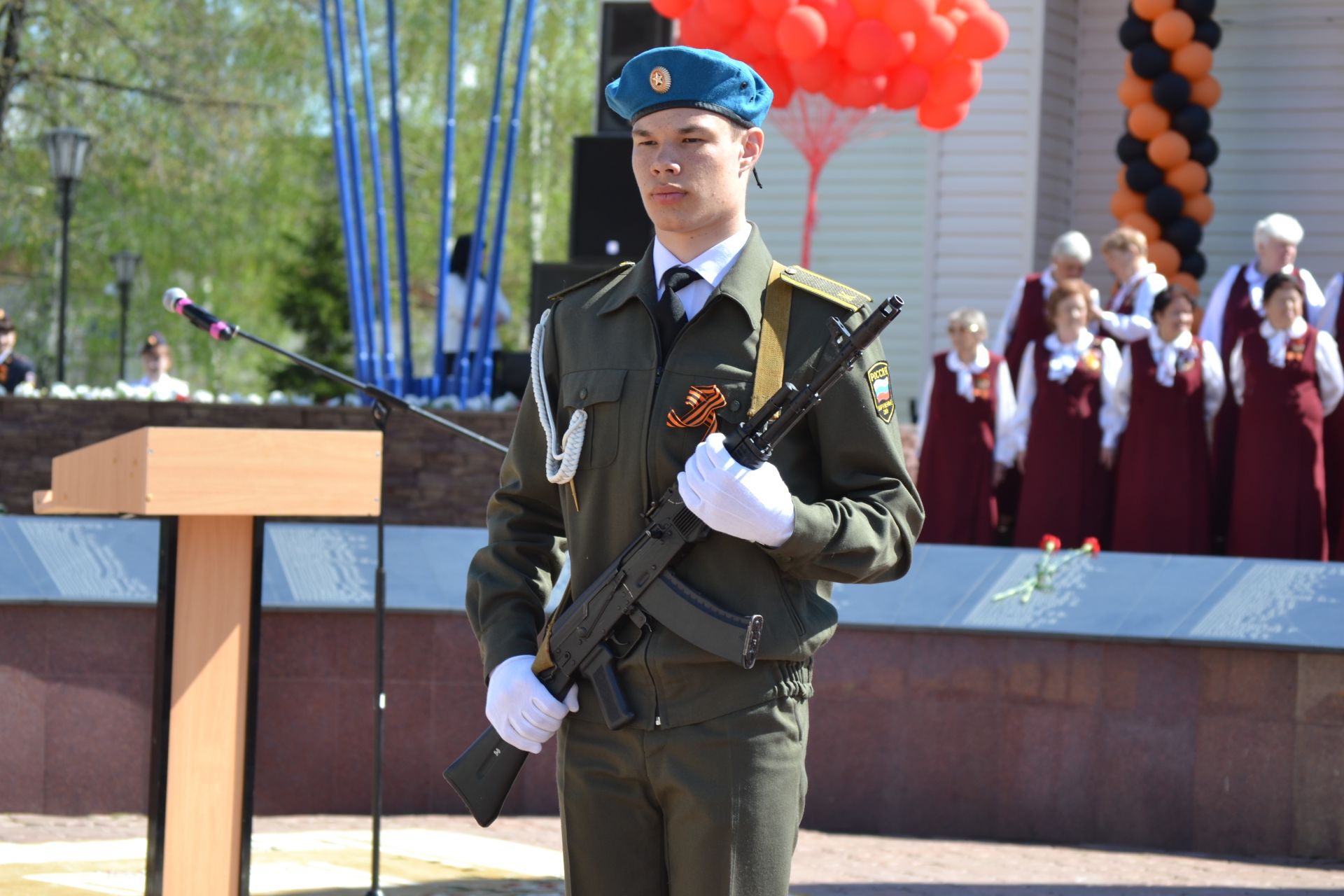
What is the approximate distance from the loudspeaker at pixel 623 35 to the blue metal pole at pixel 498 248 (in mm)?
1634

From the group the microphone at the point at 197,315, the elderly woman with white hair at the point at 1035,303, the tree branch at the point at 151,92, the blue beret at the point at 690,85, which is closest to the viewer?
the blue beret at the point at 690,85

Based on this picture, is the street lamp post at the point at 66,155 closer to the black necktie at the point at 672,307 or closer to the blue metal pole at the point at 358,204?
the blue metal pole at the point at 358,204

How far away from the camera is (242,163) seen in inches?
883

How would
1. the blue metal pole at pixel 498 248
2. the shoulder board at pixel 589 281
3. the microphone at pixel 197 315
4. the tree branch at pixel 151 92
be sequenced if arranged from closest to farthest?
the shoulder board at pixel 589 281
the microphone at pixel 197 315
the blue metal pole at pixel 498 248
the tree branch at pixel 151 92

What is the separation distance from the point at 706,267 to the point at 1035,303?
19.8ft

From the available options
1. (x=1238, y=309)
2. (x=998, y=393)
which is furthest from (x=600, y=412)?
(x=1238, y=309)

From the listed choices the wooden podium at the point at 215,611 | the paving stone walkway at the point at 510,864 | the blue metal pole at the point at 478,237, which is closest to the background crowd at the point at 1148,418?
the paving stone walkway at the point at 510,864

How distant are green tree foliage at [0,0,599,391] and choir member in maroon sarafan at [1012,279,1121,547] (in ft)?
41.5

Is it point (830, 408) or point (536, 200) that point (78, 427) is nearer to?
point (830, 408)

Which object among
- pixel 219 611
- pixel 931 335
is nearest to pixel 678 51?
pixel 219 611

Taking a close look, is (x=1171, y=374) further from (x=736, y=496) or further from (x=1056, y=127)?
(x=736, y=496)

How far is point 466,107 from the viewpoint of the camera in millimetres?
24969

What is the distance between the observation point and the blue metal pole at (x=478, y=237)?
27.5 feet

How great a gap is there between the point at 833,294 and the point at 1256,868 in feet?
13.5
